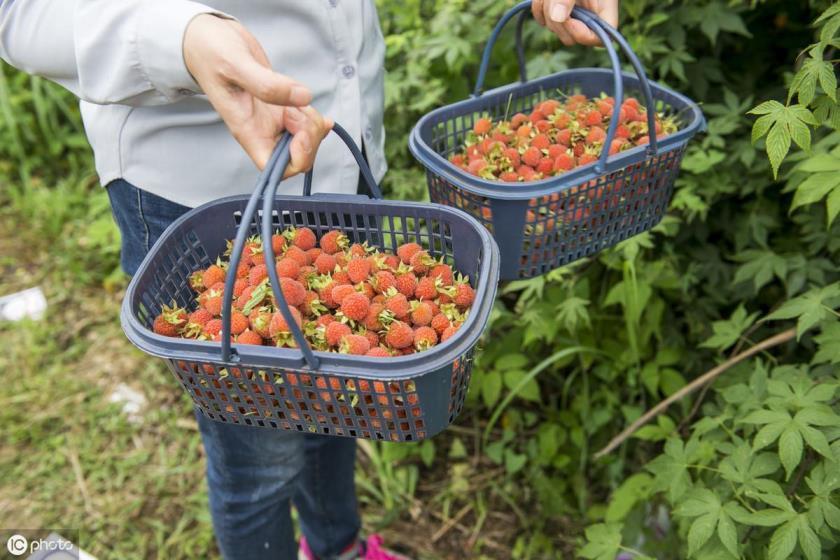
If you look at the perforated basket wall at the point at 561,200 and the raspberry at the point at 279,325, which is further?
the perforated basket wall at the point at 561,200

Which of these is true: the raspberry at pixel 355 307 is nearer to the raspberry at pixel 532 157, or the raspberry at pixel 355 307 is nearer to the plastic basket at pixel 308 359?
the plastic basket at pixel 308 359

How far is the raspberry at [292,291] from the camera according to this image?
3.25 ft

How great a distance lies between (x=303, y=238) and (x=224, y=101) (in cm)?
25

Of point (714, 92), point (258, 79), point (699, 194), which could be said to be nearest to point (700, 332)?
point (699, 194)

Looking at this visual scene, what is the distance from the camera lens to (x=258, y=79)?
88cm

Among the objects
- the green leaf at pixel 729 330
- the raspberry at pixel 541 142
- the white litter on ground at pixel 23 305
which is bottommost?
the white litter on ground at pixel 23 305

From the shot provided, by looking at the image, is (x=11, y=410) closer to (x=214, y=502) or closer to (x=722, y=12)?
(x=214, y=502)

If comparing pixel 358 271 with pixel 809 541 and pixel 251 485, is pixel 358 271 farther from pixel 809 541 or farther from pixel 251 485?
pixel 809 541

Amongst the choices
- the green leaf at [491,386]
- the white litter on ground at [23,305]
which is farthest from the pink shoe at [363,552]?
the white litter on ground at [23,305]

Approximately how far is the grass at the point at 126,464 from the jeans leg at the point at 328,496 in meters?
0.26

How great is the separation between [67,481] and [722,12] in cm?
212

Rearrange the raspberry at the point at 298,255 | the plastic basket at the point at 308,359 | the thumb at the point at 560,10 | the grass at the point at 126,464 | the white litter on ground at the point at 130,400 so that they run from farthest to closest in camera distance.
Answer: the white litter on ground at the point at 130,400 → the grass at the point at 126,464 → the thumb at the point at 560,10 → the raspberry at the point at 298,255 → the plastic basket at the point at 308,359

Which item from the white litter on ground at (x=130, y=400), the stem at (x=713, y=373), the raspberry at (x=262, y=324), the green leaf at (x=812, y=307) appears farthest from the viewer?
the white litter on ground at (x=130, y=400)

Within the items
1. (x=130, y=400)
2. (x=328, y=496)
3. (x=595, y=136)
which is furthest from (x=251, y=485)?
(x=130, y=400)
